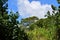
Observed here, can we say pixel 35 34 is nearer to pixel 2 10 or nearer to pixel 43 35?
pixel 43 35

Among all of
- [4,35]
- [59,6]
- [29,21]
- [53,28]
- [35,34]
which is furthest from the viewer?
[29,21]

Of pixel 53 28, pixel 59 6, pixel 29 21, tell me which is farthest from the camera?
pixel 29 21

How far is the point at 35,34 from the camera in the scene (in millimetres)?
57875

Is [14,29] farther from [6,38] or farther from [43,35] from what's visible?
[43,35]

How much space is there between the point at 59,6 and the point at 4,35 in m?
A: 9.17

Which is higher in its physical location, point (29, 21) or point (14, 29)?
Answer: point (14, 29)

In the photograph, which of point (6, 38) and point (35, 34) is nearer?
point (6, 38)

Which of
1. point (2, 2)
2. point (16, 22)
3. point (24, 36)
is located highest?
point (2, 2)

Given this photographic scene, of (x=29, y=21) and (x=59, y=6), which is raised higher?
(x=59, y=6)

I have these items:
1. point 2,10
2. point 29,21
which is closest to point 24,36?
point 2,10

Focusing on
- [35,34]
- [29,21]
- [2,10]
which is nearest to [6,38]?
[2,10]

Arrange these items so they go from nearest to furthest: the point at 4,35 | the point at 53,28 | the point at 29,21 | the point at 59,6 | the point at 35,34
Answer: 1. the point at 4,35
2. the point at 59,6
3. the point at 53,28
4. the point at 35,34
5. the point at 29,21

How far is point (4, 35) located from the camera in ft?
122

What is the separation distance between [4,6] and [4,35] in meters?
3.68
